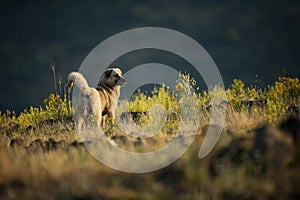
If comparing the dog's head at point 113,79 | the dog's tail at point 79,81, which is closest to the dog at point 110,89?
the dog's head at point 113,79

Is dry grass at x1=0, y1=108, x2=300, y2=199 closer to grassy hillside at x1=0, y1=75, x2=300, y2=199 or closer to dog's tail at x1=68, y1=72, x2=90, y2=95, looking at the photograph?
grassy hillside at x1=0, y1=75, x2=300, y2=199

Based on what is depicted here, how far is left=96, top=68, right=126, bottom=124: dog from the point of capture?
1302 centimetres

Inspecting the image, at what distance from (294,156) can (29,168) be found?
3107 mm

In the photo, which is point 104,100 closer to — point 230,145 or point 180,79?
point 180,79

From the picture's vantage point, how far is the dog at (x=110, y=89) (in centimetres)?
1302

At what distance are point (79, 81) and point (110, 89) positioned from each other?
93.8 inches

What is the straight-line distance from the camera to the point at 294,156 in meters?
5.76

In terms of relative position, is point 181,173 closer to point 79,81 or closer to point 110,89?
point 79,81

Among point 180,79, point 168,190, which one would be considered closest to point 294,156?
point 168,190

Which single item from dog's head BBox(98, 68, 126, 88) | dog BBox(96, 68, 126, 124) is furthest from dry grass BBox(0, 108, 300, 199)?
dog's head BBox(98, 68, 126, 88)

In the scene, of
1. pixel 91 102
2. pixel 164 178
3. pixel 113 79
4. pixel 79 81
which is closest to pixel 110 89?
pixel 113 79

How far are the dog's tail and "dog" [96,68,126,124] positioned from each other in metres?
1.23

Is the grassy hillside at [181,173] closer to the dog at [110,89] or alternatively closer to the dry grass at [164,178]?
the dry grass at [164,178]

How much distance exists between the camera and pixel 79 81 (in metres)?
11.4
